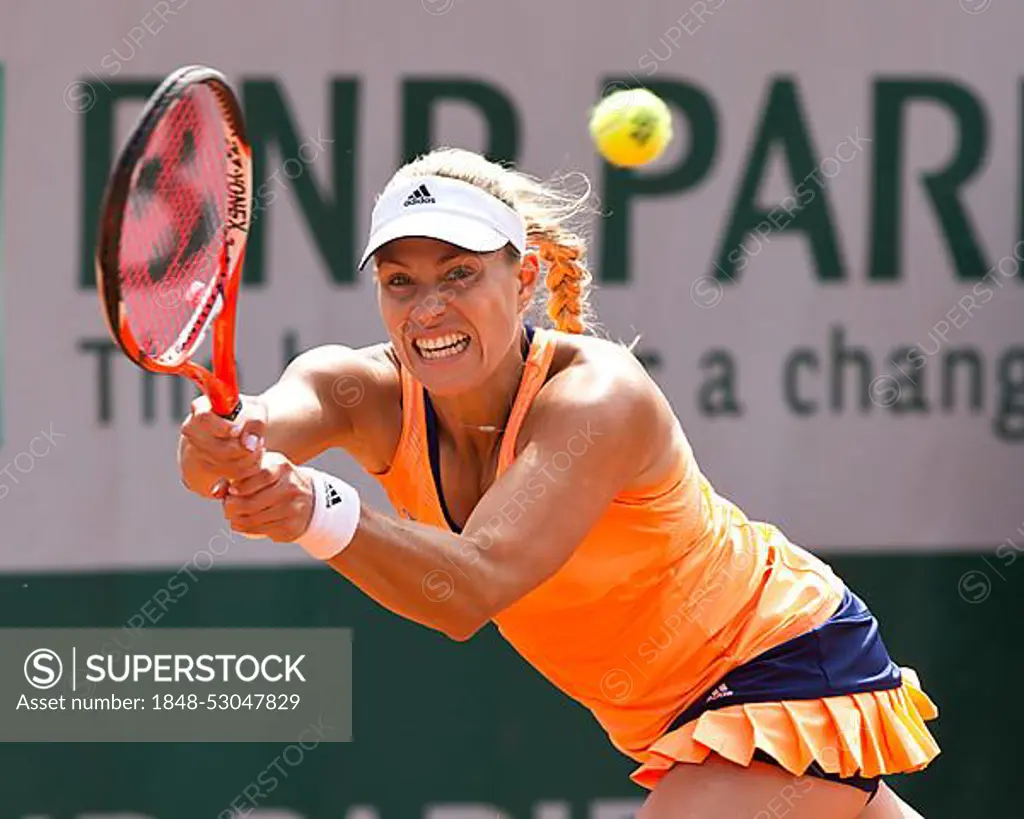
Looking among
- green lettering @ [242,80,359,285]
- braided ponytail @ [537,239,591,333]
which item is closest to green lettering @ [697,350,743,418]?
green lettering @ [242,80,359,285]

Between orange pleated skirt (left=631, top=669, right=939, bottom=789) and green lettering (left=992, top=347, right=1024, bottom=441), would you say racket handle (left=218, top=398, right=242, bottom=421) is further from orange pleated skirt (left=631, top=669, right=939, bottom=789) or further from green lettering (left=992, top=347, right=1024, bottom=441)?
green lettering (left=992, top=347, right=1024, bottom=441)

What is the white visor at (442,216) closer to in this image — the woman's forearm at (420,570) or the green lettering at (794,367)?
the woman's forearm at (420,570)

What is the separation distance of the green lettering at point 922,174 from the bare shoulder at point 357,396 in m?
1.88

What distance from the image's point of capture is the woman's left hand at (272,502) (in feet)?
6.81

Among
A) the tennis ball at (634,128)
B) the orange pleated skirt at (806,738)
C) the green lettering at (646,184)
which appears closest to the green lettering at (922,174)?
the green lettering at (646,184)

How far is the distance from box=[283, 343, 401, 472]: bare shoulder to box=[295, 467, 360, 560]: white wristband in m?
0.46

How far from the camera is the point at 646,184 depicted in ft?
13.7

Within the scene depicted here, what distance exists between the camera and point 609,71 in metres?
4.13

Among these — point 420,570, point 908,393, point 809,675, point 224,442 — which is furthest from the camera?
point 908,393

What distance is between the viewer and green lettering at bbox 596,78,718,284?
4.18m

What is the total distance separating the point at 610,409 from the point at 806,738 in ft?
2.00

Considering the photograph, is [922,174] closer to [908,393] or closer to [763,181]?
[763,181]

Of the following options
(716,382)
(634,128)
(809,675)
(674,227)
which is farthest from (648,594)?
(674,227)

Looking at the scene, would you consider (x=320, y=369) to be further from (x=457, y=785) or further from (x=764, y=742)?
(x=457, y=785)
